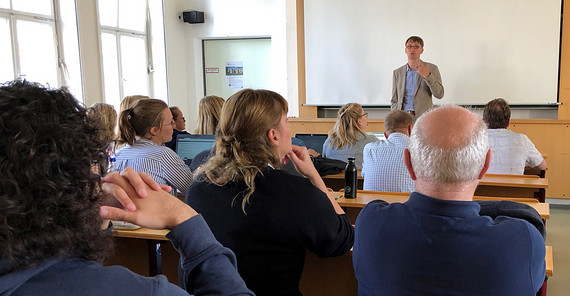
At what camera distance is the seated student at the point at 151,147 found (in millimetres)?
2746

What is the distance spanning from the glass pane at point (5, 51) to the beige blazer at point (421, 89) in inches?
170

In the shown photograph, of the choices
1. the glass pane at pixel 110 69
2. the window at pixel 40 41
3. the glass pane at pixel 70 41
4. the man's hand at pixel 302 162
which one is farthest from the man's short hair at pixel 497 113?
the glass pane at pixel 110 69

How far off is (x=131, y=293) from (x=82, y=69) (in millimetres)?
6023

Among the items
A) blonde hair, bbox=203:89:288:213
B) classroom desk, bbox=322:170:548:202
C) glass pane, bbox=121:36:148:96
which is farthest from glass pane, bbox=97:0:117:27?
blonde hair, bbox=203:89:288:213

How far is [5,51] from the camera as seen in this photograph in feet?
17.6

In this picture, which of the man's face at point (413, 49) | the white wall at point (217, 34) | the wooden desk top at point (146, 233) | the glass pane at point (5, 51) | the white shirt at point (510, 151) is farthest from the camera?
the white wall at point (217, 34)

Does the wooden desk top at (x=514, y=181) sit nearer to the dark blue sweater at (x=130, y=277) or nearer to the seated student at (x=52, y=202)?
the dark blue sweater at (x=130, y=277)

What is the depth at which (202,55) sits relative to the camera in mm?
8219

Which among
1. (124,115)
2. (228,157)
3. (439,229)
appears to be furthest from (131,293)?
(124,115)

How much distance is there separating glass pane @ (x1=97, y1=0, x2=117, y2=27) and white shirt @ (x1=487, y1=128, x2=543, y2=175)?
201 inches

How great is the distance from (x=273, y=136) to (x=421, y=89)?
4.46 meters

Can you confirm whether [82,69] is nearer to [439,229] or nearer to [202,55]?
[202,55]

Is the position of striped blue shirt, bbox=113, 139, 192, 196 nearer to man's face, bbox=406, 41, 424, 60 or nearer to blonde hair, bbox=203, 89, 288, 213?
blonde hair, bbox=203, 89, 288, 213

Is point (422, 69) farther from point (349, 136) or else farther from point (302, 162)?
point (302, 162)
